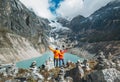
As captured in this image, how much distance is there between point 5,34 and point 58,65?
148 m

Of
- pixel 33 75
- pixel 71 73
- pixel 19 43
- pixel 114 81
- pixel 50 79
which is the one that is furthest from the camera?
pixel 19 43

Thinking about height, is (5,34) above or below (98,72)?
above

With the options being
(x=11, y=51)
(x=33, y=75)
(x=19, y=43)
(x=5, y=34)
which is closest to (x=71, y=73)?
(x=33, y=75)

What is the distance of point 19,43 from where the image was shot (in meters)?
198

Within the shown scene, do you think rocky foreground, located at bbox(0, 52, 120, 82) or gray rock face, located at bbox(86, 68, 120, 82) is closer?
gray rock face, located at bbox(86, 68, 120, 82)

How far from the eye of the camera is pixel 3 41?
171m

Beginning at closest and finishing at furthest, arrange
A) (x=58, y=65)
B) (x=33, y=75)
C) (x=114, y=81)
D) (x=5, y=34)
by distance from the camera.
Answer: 1. (x=114, y=81)
2. (x=33, y=75)
3. (x=58, y=65)
4. (x=5, y=34)

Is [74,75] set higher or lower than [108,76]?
higher

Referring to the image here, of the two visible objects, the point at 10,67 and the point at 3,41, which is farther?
the point at 3,41

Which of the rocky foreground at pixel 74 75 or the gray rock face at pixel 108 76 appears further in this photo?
the rocky foreground at pixel 74 75

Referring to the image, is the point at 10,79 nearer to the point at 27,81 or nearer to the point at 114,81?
the point at 27,81

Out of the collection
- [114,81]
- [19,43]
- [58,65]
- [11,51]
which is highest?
[19,43]

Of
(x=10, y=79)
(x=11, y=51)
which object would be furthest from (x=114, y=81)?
(x=11, y=51)

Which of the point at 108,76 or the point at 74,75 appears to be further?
the point at 74,75
